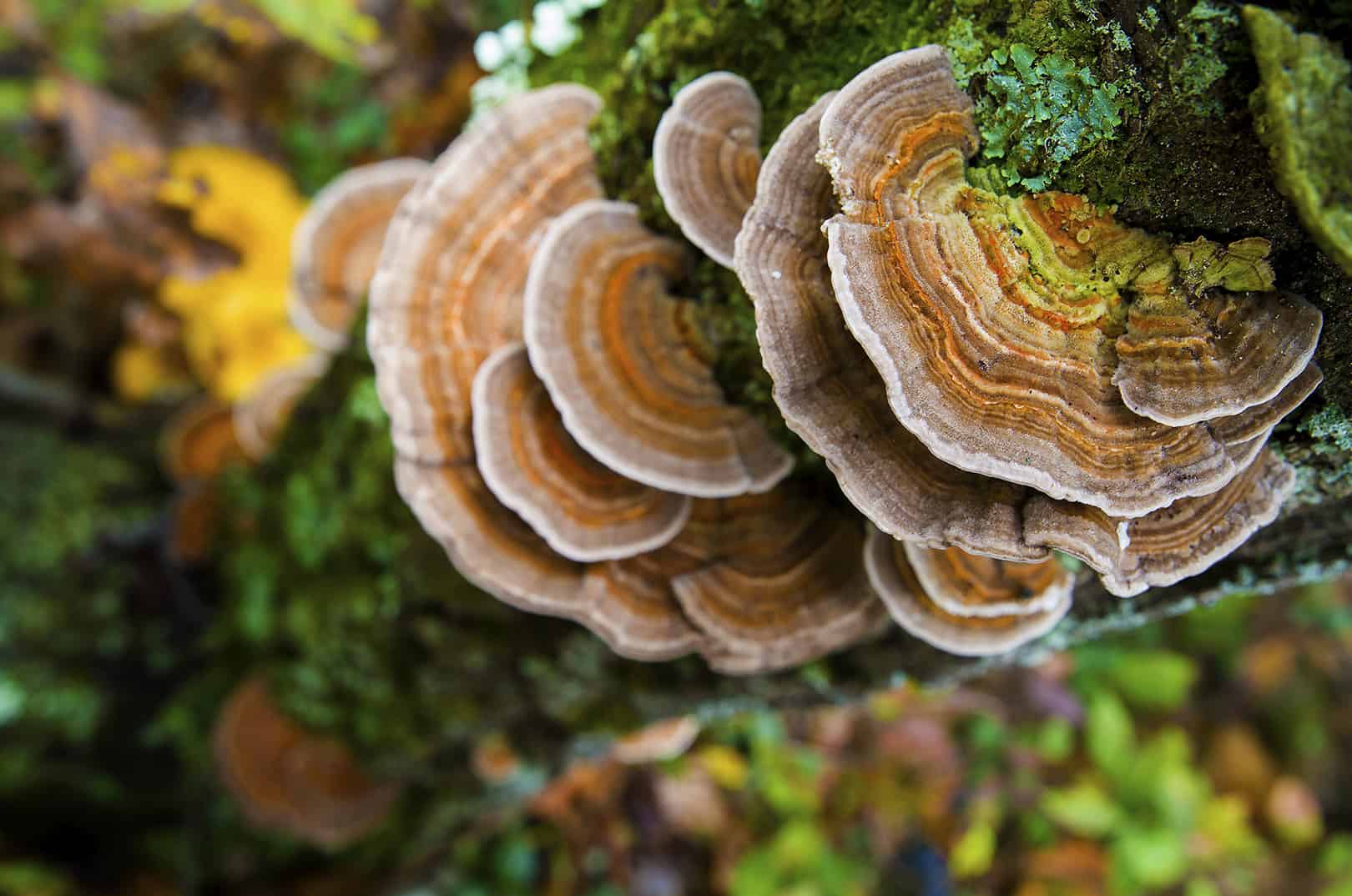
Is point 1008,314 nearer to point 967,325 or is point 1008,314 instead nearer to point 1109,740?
point 967,325

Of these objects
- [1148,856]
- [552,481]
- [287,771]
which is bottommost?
[1148,856]

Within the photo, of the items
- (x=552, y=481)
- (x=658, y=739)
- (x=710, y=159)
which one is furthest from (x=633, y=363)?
(x=658, y=739)

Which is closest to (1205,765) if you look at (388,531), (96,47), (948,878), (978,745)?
(978,745)

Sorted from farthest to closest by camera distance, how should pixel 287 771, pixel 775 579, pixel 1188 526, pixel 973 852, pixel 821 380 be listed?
pixel 973 852, pixel 287 771, pixel 775 579, pixel 1188 526, pixel 821 380

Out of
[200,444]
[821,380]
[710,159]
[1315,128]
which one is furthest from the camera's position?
[200,444]

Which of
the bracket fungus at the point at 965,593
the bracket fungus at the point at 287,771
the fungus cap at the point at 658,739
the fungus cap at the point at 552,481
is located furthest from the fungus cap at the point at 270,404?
the bracket fungus at the point at 965,593
